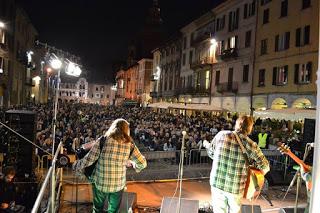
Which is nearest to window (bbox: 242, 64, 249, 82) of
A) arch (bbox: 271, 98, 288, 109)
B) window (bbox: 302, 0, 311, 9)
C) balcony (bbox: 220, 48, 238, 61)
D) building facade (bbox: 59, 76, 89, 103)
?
balcony (bbox: 220, 48, 238, 61)

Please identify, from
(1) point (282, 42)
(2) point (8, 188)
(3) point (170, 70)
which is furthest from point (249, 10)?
(2) point (8, 188)

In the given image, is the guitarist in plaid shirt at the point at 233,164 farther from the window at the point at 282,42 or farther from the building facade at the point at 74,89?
the building facade at the point at 74,89

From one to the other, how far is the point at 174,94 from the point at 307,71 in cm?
3242

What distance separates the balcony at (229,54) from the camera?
34.0 meters

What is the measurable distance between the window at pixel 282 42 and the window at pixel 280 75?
140 centimetres

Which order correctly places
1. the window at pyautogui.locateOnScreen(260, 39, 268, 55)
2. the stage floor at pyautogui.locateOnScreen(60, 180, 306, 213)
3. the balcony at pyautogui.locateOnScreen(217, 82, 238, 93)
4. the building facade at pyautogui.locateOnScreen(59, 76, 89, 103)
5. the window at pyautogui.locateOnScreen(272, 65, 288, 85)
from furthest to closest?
the building facade at pyautogui.locateOnScreen(59, 76, 89, 103)
the balcony at pyautogui.locateOnScreen(217, 82, 238, 93)
the window at pyautogui.locateOnScreen(260, 39, 268, 55)
the window at pyautogui.locateOnScreen(272, 65, 288, 85)
the stage floor at pyautogui.locateOnScreen(60, 180, 306, 213)

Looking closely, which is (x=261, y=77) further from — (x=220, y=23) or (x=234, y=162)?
(x=234, y=162)

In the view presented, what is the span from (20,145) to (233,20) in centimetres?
2959

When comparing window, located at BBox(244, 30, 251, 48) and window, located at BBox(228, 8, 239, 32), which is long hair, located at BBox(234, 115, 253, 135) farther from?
window, located at BBox(228, 8, 239, 32)

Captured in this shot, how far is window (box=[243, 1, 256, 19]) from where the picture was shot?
3131 centimetres

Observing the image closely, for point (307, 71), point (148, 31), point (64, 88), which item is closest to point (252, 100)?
point (307, 71)

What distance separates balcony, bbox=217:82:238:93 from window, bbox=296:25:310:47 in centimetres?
942

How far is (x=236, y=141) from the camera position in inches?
185

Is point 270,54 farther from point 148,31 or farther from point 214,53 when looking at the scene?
point 148,31
